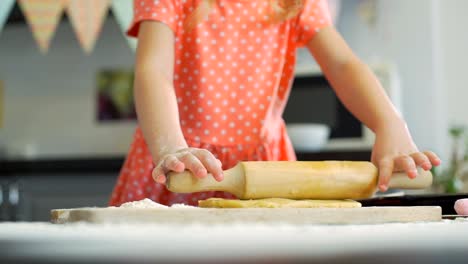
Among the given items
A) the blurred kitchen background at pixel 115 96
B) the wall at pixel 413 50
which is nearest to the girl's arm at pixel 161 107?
the blurred kitchen background at pixel 115 96

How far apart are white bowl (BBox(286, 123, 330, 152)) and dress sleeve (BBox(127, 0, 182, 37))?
4.92 ft

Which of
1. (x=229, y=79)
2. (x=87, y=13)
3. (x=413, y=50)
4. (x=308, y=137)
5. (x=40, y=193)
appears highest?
(x=87, y=13)

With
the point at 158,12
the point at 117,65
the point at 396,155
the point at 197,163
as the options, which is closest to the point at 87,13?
the point at 117,65

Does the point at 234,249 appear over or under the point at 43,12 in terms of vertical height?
under

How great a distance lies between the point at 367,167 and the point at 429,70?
2154 mm

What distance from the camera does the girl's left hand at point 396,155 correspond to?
0.75 m

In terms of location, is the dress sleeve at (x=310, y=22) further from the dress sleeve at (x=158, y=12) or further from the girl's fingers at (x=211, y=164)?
the girl's fingers at (x=211, y=164)

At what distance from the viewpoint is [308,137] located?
2502mm

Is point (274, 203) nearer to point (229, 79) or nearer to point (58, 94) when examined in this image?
point (229, 79)

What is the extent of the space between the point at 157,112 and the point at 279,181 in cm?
27

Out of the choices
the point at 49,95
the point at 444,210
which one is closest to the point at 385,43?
the point at 49,95

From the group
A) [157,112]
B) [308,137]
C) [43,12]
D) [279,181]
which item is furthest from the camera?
[308,137]

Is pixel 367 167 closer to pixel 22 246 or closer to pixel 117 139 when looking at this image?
pixel 22 246

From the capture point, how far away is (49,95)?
319 cm
